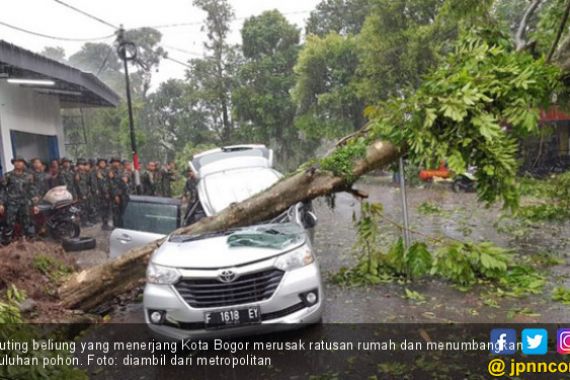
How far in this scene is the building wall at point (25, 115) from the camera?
10.9 meters

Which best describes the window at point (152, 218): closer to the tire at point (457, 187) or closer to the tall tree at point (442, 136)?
the tall tree at point (442, 136)

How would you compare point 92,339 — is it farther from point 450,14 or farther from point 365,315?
point 450,14

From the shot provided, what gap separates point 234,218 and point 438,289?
2613 millimetres

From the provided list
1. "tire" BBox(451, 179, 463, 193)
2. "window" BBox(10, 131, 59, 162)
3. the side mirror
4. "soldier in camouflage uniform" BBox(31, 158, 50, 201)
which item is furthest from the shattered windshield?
"tire" BBox(451, 179, 463, 193)

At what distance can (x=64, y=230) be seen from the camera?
405 inches

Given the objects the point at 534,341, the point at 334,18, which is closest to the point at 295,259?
the point at 534,341

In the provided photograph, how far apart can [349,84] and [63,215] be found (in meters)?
16.1

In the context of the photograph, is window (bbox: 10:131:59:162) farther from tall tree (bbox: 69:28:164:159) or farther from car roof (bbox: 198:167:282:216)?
tall tree (bbox: 69:28:164:159)

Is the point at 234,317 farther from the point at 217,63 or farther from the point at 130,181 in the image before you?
the point at 217,63

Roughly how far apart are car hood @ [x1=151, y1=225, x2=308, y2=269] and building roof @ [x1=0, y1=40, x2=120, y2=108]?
6.85 meters

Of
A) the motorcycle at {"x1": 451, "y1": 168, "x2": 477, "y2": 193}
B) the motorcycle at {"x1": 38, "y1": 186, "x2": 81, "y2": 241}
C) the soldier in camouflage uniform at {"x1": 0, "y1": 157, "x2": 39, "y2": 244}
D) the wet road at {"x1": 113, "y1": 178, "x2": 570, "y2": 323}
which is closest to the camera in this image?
the wet road at {"x1": 113, "y1": 178, "x2": 570, "y2": 323}

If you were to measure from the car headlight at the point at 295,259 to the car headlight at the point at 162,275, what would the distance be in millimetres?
911

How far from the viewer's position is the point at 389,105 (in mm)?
5207

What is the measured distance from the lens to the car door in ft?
19.6
